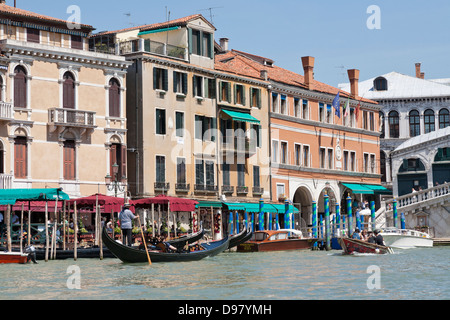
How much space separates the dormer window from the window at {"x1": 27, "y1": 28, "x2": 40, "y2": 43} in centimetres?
3430

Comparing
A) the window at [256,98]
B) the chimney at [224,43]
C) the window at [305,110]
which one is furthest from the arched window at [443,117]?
the window at [256,98]

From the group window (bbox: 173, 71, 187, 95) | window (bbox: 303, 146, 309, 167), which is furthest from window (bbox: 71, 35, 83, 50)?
window (bbox: 303, 146, 309, 167)

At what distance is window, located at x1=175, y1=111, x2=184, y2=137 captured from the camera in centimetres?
4112

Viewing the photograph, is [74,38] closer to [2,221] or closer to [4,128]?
[4,128]

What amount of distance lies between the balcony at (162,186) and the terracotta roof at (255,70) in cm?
665

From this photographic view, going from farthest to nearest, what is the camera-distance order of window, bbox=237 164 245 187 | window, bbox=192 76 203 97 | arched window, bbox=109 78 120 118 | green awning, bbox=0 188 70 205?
1. window, bbox=237 164 245 187
2. window, bbox=192 76 203 97
3. arched window, bbox=109 78 120 118
4. green awning, bbox=0 188 70 205

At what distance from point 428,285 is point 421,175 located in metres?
34.7

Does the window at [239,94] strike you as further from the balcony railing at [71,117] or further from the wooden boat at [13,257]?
the wooden boat at [13,257]

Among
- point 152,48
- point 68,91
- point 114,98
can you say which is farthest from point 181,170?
point 68,91

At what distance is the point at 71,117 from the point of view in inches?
1428

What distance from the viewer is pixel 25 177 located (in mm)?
34844

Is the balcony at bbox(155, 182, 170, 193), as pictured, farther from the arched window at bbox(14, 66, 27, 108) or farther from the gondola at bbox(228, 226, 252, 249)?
the arched window at bbox(14, 66, 27, 108)

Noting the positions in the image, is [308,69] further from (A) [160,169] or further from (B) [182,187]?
(A) [160,169]
